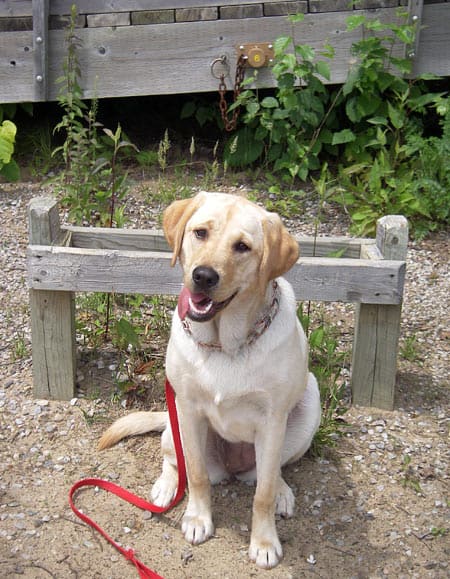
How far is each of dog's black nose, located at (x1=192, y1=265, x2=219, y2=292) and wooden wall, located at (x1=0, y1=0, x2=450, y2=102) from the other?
3.93 metres

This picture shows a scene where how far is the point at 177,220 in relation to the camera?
2689 mm

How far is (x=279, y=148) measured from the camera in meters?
6.02

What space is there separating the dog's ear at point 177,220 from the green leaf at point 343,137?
338 cm

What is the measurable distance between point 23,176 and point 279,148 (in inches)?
86.9

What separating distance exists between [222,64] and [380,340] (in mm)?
3197

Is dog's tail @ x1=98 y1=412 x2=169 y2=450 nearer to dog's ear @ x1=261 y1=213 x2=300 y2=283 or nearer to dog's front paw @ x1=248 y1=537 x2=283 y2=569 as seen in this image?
dog's front paw @ x1=248 y1=537 x2=283 y2=569

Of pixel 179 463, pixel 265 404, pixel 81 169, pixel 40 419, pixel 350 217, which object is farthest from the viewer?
pixel 350 217

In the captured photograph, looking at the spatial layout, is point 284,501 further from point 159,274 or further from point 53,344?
point 53,344

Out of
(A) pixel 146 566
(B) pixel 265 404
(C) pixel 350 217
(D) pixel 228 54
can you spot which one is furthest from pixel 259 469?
(D) pixel 228 54

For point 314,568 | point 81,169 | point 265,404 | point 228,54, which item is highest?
point 228,54

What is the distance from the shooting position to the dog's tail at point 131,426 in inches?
138

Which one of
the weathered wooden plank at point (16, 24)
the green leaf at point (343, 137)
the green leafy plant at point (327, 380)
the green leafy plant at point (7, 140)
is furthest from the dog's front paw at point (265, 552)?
the weathered wooden plank at point (16, 24)

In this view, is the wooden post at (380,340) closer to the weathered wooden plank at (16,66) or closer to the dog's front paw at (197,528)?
the dog's front paw at (197,528)

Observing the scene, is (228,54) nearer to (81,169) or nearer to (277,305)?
(81,169)
